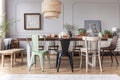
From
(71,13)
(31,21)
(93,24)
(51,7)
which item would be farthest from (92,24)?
(51,7)

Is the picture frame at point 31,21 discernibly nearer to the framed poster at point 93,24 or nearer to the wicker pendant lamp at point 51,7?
the framed poster at point 93,24

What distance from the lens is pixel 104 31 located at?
8594 millimetres

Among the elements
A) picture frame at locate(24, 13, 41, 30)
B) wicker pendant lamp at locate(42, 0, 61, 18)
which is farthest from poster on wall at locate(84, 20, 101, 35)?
wicker pendant lamp at locate(42, 0, 61, 18)

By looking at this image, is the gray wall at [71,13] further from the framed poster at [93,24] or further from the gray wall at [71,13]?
the framed poster at [93,24]

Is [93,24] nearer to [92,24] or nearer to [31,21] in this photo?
[92,24]

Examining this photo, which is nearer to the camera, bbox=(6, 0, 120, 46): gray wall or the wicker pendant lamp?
the wicker pendant lamp

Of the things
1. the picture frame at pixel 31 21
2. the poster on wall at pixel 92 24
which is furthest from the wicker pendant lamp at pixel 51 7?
the poster on wall at pixel 92 24

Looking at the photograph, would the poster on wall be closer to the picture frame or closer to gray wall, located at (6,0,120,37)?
gray wall, located at (6,0,120,37)

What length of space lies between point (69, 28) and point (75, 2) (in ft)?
3.73

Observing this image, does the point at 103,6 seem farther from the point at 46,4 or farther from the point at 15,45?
the point at 46,4

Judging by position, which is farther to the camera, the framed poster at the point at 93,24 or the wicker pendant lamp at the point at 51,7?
the framed poster at the point at 93,24

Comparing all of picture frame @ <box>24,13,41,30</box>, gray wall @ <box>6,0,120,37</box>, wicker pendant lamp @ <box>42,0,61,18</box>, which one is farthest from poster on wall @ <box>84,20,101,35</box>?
wicker pendant lamp @ <box>42,0,61,18</box>

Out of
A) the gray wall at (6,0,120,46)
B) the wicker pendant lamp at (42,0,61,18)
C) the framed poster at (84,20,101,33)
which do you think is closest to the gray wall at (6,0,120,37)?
the gray wall at (6,0,120,46)

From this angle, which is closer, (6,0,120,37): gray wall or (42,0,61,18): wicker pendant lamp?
(42,0,61,18): wicker pendant lamp
